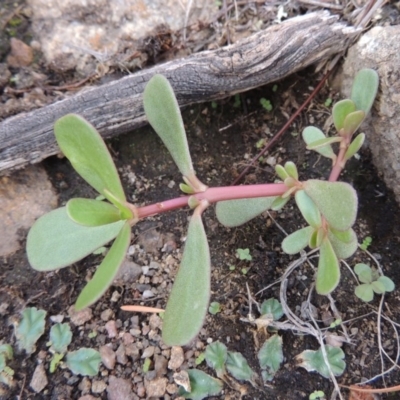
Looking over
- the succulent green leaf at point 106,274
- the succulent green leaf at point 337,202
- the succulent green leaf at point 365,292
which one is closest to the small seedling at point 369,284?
the succulent green leaf at point 365,292

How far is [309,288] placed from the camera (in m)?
1.40

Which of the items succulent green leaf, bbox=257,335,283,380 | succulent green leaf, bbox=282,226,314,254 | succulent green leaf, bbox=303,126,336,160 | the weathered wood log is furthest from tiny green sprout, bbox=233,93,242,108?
succulent green leaf, bbox=257,335,283,380

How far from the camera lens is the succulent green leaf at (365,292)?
1.35 m

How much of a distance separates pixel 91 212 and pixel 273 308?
0.63 meters

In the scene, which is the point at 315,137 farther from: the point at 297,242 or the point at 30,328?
the point at 30,328

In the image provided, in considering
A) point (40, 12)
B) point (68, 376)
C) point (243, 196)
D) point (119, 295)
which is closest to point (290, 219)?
point (243, 196)

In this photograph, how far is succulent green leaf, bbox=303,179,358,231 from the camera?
1.02 meters

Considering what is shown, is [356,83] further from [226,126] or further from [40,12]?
[40,12]

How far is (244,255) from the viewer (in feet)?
4.77

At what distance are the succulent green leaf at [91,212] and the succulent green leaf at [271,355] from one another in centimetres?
58

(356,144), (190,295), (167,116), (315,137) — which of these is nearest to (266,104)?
(315,137)

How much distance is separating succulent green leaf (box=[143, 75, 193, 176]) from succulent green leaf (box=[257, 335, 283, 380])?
0.55 metres

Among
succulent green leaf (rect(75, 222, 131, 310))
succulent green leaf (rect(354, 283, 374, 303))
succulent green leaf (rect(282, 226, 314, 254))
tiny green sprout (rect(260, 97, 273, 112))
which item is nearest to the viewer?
succulent green leaf (rect(75, 222, 131, 310))

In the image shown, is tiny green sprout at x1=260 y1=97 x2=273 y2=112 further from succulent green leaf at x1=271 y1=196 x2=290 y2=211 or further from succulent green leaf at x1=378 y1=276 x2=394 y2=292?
succulent green leaf at x1=378 y1=276 x2=394 y2=292
